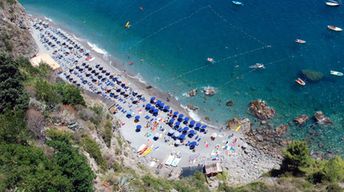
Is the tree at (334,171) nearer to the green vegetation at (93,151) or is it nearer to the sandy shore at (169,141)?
the sandy shore at (169,141)

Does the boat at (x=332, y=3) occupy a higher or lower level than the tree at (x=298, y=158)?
higher

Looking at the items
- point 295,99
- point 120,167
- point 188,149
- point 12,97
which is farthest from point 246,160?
point 12,97

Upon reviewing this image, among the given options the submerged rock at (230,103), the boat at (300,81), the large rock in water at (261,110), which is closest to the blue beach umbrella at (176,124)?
the submerged rock at (230,103)

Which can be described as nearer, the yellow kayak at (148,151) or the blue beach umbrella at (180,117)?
the yellow kayak at (148,151)

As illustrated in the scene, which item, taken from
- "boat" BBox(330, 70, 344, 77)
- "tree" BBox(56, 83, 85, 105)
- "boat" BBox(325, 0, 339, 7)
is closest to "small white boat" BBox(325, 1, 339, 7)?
"boat" BBox(325, 0, 339, 7)

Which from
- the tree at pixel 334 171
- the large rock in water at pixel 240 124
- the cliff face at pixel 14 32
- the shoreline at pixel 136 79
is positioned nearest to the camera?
the tree at pixel 334 171
